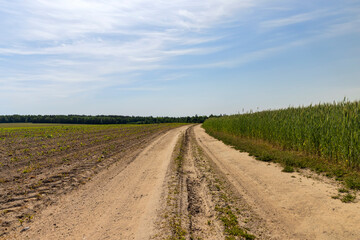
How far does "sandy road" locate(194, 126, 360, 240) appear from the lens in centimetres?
429

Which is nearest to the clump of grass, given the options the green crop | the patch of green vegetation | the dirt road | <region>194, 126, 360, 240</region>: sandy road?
the green crop

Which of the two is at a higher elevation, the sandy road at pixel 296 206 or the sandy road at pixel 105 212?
the sandy road at pixel 296 206

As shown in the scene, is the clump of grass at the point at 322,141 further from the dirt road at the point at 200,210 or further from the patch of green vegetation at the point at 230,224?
the patch of green vegetation at the point at 230,224

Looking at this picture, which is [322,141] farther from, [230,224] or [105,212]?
[105,212]

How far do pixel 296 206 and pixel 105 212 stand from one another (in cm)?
447

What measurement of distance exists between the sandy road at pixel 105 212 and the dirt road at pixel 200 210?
0.06ft

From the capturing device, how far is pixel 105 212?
17.4 feet

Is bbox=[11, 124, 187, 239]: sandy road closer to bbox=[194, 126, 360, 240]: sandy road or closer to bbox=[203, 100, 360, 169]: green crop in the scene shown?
bbox=[194, 126, 360, 240]: sandy road

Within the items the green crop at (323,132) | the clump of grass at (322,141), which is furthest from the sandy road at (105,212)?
the green crop at (323,132)

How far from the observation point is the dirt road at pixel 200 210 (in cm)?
428

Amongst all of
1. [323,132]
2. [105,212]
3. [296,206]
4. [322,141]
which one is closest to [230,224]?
[296,206]

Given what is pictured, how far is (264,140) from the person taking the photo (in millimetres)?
17391

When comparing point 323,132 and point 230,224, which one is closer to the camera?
point 230,224

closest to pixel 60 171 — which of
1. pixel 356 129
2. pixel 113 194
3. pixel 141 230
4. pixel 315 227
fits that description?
pixel 113 194
